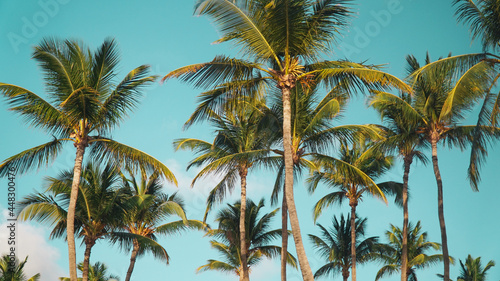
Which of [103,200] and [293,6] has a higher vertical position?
[293,6]

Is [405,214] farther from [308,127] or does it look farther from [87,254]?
[87,254]

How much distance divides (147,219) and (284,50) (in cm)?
1516

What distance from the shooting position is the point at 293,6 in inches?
502

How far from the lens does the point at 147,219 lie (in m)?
25.8

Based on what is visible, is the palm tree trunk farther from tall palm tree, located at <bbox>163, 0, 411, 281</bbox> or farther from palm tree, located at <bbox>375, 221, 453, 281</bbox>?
palm tree, located at <bbox>375, 221, 453, 281</bbox>

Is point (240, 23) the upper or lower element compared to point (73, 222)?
upper

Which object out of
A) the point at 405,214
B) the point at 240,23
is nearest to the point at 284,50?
the point at 240,23

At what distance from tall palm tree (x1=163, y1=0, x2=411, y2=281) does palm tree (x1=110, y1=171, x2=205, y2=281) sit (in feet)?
31.4

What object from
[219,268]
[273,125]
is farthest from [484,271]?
[273,125]

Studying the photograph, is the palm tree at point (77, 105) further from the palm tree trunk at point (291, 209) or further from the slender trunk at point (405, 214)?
the slender trunk at point (405, 214)

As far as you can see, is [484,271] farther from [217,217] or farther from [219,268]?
[217,217]

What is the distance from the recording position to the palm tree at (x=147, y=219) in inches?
855

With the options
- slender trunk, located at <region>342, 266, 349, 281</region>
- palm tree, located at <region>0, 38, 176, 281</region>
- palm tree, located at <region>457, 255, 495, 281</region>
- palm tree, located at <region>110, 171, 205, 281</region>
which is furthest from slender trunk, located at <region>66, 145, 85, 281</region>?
palm tree, located at <region>457, 255, 495, 281</region>

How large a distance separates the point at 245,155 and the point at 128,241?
7.44 m
